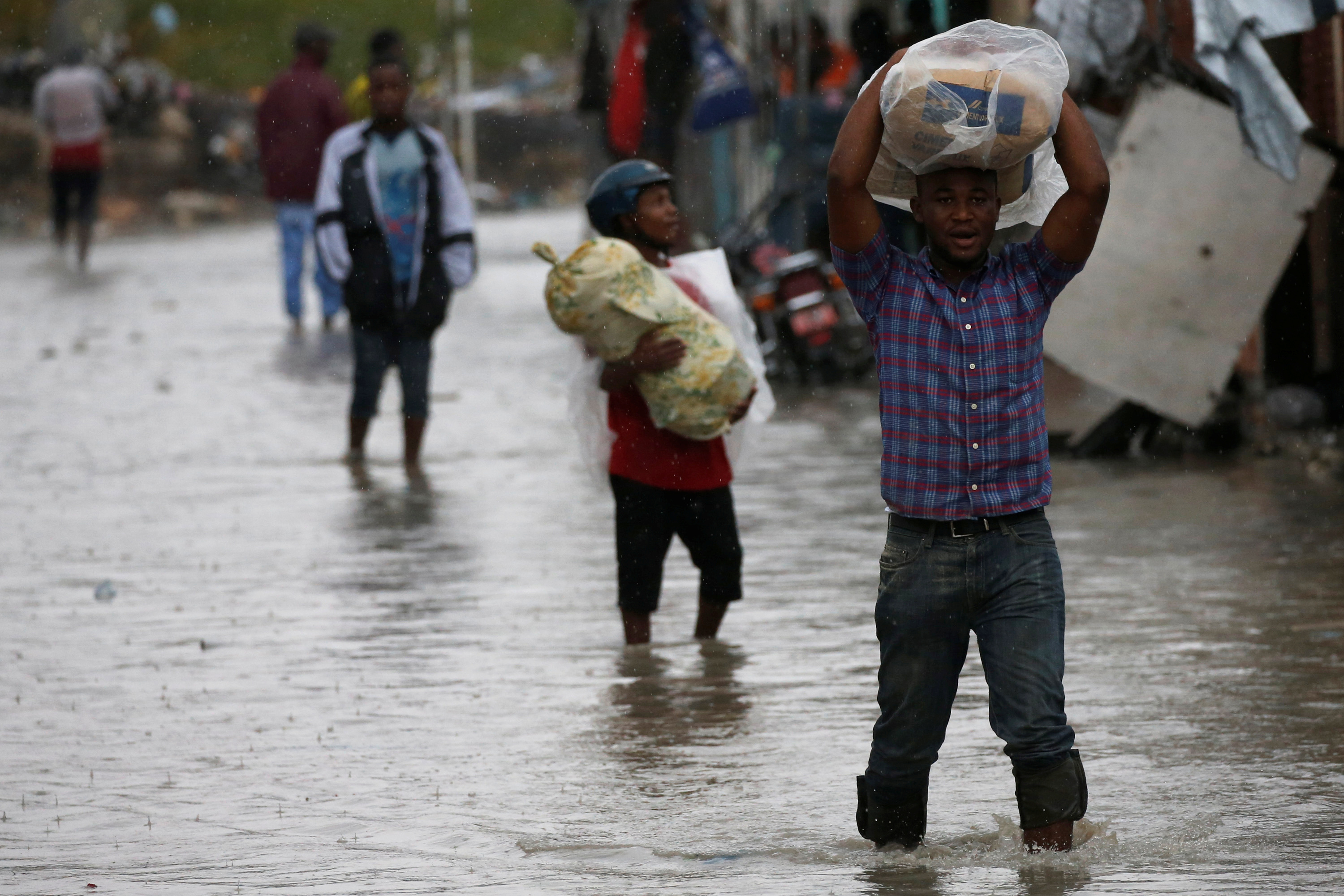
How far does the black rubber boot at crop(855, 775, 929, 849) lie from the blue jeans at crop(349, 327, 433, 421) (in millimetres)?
6253

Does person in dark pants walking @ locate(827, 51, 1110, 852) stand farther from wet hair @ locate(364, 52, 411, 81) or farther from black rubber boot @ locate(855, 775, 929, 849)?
wet hair @ locate(364, 52, 411, 81)

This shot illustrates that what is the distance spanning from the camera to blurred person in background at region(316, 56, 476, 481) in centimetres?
1007

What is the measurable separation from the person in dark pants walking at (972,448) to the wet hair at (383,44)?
6.24m

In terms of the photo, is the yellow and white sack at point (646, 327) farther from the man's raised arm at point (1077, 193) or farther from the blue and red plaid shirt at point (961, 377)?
the man's raised arm at point (1077, 193)

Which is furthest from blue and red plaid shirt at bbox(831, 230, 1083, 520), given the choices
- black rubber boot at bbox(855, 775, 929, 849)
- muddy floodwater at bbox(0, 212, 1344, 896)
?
muddy floodwater at bbox(0, 212, 1344, 896)

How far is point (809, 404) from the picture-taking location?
1286 cm

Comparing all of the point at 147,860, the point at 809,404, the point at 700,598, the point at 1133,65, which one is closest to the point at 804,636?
the point at 700,598

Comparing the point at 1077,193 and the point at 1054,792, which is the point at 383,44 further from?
the point at 1054,792

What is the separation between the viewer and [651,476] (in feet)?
21.5

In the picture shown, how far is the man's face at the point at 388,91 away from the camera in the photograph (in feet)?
32.6

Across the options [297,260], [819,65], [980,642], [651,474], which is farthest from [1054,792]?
[297,260]

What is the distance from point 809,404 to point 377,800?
8060 millimetres

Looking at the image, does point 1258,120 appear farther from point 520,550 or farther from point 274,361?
point 274,361

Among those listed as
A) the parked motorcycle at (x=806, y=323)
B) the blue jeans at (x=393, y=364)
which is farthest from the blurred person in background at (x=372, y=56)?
the parked motorcycle at (x=806, y=323)
